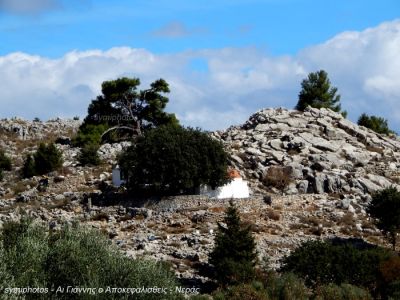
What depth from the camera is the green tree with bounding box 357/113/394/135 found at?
95.9 m

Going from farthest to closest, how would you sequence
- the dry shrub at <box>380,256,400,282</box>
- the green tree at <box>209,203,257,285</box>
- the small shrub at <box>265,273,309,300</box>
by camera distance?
1. the dry shrub at <box>380,256,400,282</box>
2. the green tree at <box>209,203,257,285</box>
3. the small shrub at <box>265,273,309,300</box>

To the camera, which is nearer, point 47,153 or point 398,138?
point 47,153

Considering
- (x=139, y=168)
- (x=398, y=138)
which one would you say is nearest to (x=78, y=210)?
(x=139, y=168)

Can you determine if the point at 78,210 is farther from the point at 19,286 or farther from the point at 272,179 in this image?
the point at 19,286

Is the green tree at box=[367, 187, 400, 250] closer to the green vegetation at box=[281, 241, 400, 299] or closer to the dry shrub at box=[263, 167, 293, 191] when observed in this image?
the green vegetation at box=[281, 241, 400, 299]

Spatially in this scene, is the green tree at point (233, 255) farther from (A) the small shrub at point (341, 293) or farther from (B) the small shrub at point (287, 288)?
(A) the small shrub at point (341, 293)

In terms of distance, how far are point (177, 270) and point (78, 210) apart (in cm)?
1667

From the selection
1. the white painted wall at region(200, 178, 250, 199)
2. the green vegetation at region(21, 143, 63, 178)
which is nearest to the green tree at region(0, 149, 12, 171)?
the green vegetation at region(21, 143, 63, 178)

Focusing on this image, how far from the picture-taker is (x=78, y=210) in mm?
61469

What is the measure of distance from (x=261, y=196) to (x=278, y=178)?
215 inches

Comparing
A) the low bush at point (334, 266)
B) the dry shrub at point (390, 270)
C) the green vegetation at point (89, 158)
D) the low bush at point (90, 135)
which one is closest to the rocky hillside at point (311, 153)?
the green vegetation at point (89, 158)

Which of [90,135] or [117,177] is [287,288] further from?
[90,135]

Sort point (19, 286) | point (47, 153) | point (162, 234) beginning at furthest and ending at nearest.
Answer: point (47, 153) → point (162, 234) → point (19, 286)

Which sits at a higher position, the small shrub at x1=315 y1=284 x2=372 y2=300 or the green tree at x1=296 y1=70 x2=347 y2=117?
the green tree at x1=296 y1=70 x2=347 y2=117
